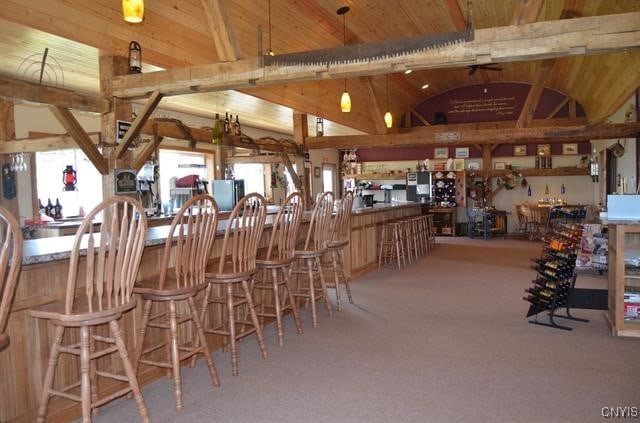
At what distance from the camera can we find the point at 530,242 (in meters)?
10.2

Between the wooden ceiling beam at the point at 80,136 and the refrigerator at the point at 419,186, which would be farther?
the refrigerator at the point at 419,186

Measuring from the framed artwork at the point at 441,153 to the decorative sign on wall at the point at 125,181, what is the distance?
9951 mm

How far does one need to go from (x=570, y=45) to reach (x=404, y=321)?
244 cm

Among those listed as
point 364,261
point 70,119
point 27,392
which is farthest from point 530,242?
point 27,392

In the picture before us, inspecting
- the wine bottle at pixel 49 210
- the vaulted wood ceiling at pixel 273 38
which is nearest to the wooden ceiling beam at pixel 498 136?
the vaulted wood ceiling at pixel 273 38

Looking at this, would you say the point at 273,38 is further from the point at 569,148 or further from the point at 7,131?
the point at 569,148

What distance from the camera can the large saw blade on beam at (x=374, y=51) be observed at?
11.8ft

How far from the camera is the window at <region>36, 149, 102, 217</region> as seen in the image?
6.51 metres

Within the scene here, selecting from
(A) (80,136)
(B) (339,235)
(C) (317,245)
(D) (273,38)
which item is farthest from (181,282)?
(D) (273,38)

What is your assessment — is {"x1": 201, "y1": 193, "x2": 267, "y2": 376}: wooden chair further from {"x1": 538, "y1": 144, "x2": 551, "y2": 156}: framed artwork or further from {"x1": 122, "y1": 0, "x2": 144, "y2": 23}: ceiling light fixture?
{"x1": 538, "y1": 144, "x2": 551, "y2": 156}: framed artwork

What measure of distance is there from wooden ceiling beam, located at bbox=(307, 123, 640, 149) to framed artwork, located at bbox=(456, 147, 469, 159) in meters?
3.32

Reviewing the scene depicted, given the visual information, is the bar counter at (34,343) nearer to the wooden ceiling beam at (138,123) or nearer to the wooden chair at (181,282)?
the wooden chair at (181,282)

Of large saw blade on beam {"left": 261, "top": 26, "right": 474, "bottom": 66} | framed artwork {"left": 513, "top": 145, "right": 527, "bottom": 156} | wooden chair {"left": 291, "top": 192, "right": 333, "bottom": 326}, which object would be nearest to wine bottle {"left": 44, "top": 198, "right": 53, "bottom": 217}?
wooden chair {"left": 291, "top": 192, "right": 333, "bottom": 326}

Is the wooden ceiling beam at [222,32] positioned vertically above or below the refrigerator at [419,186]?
above
